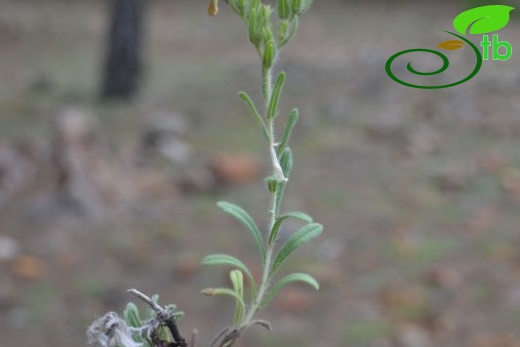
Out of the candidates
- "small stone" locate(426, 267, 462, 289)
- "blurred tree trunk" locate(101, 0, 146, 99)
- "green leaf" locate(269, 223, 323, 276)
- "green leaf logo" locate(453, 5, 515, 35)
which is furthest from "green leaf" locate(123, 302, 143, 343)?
"blurred tree trunk" locate(101, 0, 146, 99)

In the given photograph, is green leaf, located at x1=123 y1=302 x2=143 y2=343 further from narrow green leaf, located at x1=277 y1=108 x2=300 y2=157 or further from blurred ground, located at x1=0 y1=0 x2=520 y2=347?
blurred ground, located at x1=0 y1=0 x2=520 y2=347

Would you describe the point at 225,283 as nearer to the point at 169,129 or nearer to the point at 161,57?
the point at 169,129

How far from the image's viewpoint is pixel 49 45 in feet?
36.6

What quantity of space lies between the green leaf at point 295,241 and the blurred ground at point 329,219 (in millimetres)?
3746

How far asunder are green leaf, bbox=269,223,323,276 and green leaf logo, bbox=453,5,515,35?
2.16 feet

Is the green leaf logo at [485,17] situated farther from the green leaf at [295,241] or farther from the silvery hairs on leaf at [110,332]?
the silvery hairs on leaf at [110,332]

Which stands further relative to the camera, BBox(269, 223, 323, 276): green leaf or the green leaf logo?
the green leaf logo

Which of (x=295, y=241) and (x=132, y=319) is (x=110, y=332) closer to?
(x=132, y=319)

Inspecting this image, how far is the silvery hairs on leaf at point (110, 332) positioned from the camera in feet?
2.28

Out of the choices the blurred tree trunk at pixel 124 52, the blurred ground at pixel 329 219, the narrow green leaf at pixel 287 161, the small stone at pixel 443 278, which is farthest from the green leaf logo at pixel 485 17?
the blurred tree trunk at pixel 124 52

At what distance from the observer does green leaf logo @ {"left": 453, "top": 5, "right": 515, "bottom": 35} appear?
1.46 metres

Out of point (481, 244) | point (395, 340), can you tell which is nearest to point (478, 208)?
point (481, 244)

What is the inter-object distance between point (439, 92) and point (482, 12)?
657 cm

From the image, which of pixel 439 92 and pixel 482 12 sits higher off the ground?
pixel 482 12
